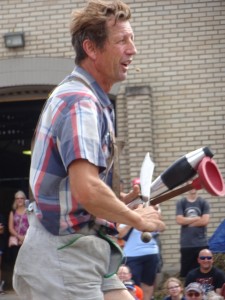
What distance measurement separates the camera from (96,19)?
157 inches

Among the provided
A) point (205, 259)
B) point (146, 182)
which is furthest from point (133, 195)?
point (205, 259)

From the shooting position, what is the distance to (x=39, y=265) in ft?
12.9

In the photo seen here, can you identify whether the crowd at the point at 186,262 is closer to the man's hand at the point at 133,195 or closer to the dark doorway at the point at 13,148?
the dark doorway at the point at 13,148

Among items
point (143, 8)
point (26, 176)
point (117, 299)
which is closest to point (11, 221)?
point (26, 176)

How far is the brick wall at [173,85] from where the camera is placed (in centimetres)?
1312

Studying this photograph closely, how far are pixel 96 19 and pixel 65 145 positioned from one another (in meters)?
0.63

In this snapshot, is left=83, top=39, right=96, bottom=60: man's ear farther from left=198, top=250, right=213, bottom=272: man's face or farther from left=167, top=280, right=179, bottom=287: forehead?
left=198, top=250, right=213, bottom=272: man's face

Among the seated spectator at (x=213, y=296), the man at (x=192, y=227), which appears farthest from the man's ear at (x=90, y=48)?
the man at (x=192, y=227)

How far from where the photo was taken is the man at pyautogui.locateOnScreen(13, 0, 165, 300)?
3.75 m

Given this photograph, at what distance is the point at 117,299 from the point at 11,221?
29.4ft

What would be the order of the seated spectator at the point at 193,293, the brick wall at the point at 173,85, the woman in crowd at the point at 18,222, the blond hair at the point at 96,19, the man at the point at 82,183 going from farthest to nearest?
the brick wall at the point at 173,85 → the woman in crowd at the point at 18,222 → the seated spectator at the point at 193,293 → the blond hair at the point at 96,19 → the man at the point at 82,183

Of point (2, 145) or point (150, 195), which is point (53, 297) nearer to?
point (150, 195)

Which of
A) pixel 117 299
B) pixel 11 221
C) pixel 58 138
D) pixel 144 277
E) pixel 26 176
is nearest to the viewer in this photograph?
pixel 58 138

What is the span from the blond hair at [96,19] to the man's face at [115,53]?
1.1 inches
